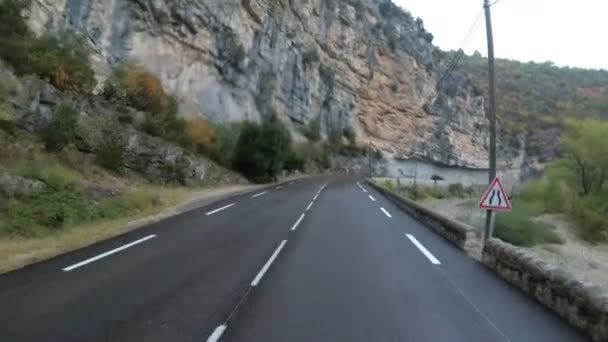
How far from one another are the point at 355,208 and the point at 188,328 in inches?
644

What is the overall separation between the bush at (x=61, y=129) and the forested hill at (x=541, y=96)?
83.8 meters

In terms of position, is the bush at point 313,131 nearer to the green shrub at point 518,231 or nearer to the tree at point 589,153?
the tree at point 589,153

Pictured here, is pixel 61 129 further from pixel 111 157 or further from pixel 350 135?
pixel 350 135

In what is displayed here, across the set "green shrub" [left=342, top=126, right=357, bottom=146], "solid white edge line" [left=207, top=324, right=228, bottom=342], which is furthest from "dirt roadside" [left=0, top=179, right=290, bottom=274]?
"green shrub" [left=342, top=126, right=357, bottom=146]

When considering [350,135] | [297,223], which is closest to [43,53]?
[297,223]

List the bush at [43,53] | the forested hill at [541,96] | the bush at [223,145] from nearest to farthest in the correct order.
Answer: the bush at [43,53]
the bush at [223,145]
the forested hill at [541,96]

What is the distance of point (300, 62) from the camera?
66.9m

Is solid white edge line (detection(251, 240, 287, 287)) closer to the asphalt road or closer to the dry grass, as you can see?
the asphalt road

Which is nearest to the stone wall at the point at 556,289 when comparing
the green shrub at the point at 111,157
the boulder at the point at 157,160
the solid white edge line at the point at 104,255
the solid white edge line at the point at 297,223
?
the solid white edge line at the point at 297,223

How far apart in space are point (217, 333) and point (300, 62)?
2507 inches

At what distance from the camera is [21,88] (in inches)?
715

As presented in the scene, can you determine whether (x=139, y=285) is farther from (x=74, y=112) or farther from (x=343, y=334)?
(x=74, y=112)

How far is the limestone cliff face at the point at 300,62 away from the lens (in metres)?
36.1

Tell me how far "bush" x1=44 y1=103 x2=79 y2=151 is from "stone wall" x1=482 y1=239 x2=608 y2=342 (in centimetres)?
1563
